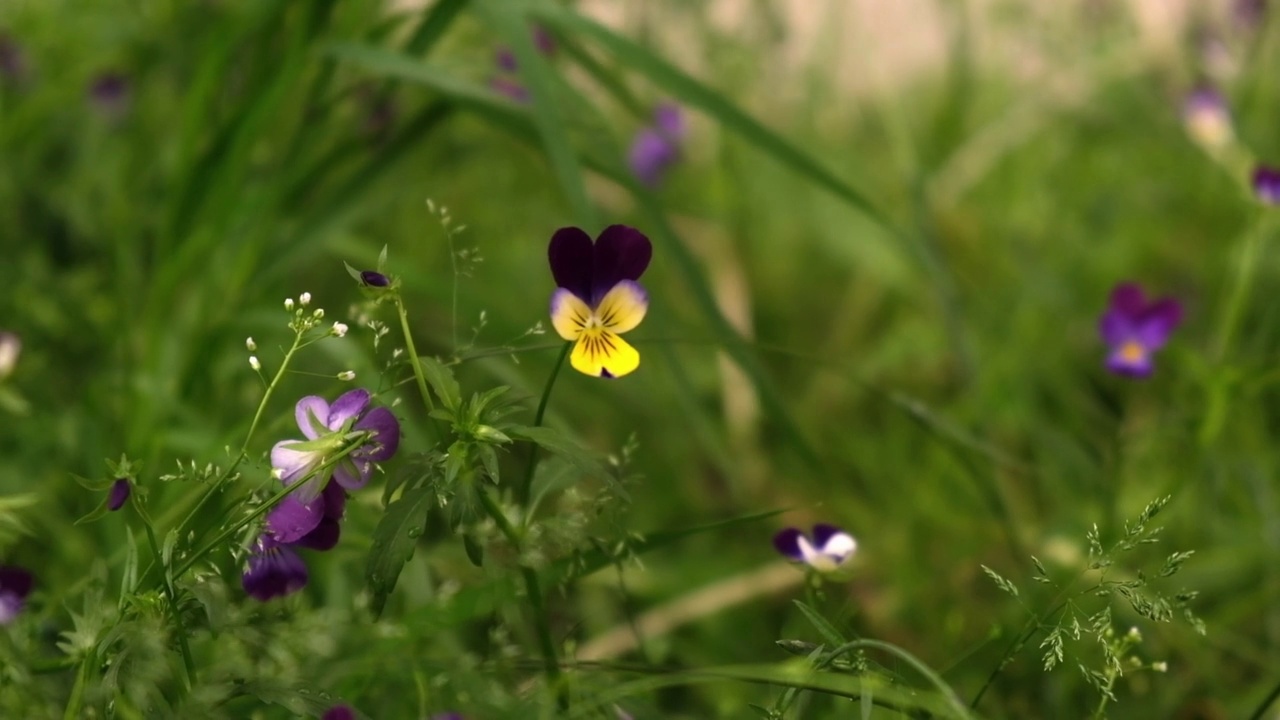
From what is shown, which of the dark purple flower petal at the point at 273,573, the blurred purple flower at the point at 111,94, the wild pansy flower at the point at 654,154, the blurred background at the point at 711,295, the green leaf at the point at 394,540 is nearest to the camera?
the green leaf at the point at 394,540

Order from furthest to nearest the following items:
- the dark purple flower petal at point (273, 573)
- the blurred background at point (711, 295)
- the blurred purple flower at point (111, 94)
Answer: the blurred purple flower at point (111, 94) → the blurred background at point (711, 295) → the dark purple flower petal at point (273, 573)

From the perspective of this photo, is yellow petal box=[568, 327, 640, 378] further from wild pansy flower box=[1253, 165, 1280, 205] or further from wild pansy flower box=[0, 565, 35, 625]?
wild pansy flower box=[1253, 165, 1280, 205]

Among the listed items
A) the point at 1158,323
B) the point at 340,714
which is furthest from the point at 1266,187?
the point at 340,714

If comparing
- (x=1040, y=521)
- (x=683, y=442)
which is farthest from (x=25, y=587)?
(x=1040, y=521)

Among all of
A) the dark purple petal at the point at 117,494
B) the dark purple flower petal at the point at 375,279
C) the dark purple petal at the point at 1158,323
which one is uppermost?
the dark purple petal at the point at 1158,323

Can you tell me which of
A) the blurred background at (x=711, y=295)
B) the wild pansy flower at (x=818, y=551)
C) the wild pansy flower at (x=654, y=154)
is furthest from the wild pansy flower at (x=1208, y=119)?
the wild pansy flower at (x=818, y=551)

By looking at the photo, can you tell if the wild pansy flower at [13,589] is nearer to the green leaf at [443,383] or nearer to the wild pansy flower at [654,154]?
the green leaf at [443,383]

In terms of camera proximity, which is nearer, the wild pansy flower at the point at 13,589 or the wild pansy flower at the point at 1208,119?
the wild pansy flower at the point at 13,589
